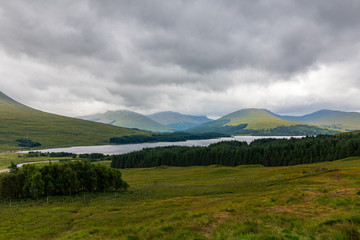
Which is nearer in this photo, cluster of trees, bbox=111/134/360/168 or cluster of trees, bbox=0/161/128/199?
cluster of trees, bbox=0/161/128/199

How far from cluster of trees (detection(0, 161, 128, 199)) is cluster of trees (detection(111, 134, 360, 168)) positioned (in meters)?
101

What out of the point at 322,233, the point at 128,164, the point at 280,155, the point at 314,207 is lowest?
the point at 128,164

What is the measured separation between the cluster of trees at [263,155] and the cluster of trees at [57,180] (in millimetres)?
101253

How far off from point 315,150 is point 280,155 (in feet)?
71.1

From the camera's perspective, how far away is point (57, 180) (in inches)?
2419

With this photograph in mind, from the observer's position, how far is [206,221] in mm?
17609

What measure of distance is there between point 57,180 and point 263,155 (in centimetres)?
13539

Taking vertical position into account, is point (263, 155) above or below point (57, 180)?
below

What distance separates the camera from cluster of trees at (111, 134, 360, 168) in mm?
128750

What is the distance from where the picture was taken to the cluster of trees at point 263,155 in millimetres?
128750

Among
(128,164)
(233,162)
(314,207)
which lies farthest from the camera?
(128,164)

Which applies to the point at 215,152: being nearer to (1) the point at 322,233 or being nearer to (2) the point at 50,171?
(2) the point at 50,171

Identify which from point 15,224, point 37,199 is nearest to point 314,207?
point 15,224

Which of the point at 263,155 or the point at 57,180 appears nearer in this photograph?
the point at 57,180
